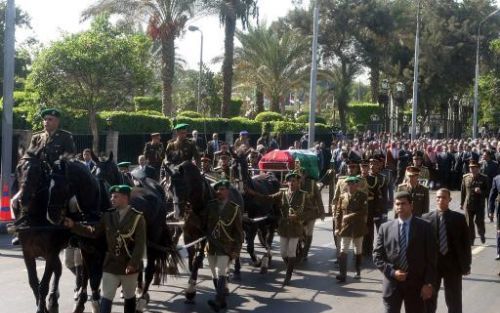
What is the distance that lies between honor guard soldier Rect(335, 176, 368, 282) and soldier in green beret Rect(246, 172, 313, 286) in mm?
539

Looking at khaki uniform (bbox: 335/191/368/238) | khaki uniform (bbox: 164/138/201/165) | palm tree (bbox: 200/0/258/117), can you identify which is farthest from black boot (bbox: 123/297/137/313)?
palm tree (bbox: 200/0/258/117)

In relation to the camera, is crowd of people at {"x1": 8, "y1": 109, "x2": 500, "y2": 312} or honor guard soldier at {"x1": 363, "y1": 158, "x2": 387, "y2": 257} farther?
honor guard soldier at {"x1": 363, "y1": 158, "x2": 387, "y2": 257}

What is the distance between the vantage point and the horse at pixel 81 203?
28.8ft

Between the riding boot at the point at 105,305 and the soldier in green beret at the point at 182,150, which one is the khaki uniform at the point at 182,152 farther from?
the riding boot at the point at 105,305

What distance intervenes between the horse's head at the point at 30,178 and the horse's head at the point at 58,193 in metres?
0.11

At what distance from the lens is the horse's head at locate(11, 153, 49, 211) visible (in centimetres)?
867

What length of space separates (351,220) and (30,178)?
5626mm

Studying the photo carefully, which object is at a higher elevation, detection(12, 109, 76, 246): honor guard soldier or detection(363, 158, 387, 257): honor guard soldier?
detection(12, 109, 76, 246): honor guard soldier

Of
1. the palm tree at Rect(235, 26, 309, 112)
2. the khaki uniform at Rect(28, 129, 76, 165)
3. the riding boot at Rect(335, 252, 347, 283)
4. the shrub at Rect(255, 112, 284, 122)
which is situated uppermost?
the palm tree at Rect(235, 26, 309, 112)

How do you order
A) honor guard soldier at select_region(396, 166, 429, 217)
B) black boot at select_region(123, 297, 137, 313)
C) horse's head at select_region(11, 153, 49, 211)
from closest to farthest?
black boot at select_region(123, 297, 137, 313)
horse's head at select_region(11, 153, 49, 211)
honor guard soldier at select_region(396, 166, 429, 217)

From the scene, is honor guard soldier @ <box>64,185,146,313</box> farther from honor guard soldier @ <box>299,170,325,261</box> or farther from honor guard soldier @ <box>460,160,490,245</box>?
honor guard soldier @ <box>460,160,490,245</box>

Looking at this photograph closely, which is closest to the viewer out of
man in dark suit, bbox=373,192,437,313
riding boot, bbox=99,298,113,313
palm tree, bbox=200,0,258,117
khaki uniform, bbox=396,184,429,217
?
man in dark suit, bbox=373,192,437,313

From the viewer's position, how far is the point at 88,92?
87.2ft

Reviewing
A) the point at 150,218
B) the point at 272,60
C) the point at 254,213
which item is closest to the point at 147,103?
the point at 272,60
